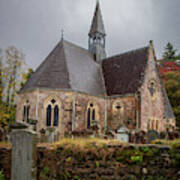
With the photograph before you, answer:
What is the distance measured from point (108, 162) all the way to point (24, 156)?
275cm

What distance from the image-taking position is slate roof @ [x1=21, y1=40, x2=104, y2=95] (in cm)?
1895

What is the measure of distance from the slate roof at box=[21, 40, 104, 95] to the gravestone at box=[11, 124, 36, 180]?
11.4 metres

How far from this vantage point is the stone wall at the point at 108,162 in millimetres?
6527

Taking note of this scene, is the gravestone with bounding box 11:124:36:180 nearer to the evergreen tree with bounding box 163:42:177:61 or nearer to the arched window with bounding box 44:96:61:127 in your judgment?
the arched window with bounding box 44:96:61:127

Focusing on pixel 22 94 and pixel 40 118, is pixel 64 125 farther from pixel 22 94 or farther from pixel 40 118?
pixel 22 94

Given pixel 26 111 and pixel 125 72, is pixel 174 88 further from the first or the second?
pixel 26 111

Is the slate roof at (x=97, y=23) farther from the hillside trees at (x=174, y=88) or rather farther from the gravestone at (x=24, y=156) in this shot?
the gravestone at (x=24, y=156)

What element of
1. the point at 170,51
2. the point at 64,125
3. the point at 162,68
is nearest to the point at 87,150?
the point at 64,125

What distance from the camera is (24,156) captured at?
7.18 m

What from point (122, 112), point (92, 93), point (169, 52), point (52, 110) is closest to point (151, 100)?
point (122, 112)

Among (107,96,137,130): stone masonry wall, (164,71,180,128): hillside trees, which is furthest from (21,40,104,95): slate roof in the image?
(164,71,180,128): hillside trees

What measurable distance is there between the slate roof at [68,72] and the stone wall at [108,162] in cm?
1125

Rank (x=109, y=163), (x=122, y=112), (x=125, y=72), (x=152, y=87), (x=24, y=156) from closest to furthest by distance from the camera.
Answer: (x=109, y=163) < (x=24, y=156) < (x=122, y=112) < (x=152, y=87) < (x=125, y=72)

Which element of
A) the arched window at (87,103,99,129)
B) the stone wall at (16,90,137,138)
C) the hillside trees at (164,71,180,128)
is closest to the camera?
the stone wall at (16,90,137,138)
